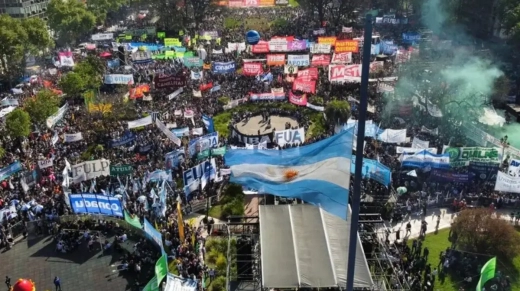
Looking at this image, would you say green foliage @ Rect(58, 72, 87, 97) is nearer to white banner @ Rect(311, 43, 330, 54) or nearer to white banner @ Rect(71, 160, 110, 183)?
white banner @ Rect(71, 160, 110, 183)

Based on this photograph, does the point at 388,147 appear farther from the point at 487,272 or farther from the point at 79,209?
the point at 79,209

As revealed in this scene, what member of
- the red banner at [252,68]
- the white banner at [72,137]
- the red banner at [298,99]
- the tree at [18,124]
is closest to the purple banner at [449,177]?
the red banner at [298,99]

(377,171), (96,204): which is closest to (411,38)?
(377,171)

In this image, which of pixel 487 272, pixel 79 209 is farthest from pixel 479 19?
pixel 79 209

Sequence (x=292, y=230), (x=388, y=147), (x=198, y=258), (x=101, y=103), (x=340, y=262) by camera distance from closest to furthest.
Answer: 1. (x=340, y=262)
2. (x=292, y=230)
3. (x=198, y=258)
4. (x=388, y=147)
5. (x=101, y=103)

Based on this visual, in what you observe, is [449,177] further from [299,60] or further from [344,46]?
[344,46]

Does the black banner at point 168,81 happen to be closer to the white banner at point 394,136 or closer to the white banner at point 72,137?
the white banner at point 72,137

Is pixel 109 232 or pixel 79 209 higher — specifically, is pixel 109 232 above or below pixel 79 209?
below
